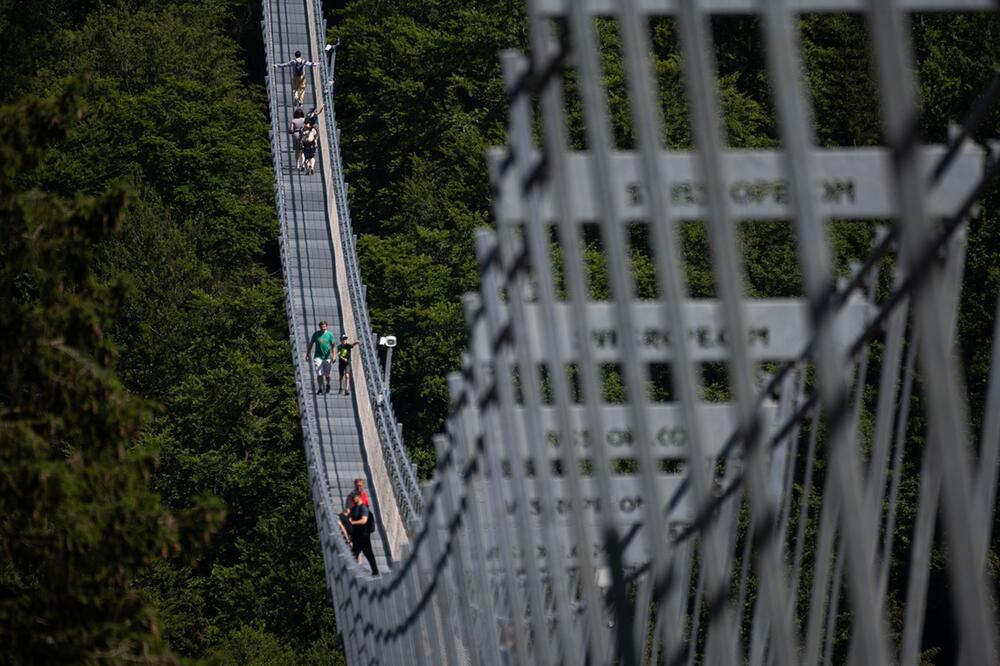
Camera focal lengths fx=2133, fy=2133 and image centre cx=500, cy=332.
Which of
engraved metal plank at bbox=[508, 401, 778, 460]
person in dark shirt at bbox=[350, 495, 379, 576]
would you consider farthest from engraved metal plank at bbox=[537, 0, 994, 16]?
person in dark shirt at bbox=[350, 495, 379, 576]

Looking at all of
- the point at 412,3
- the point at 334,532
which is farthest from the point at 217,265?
the point at 334,532

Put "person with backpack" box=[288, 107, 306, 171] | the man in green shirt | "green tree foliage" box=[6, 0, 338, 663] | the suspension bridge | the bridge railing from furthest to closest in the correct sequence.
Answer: "green tree foliage" box=[6, 0, 338, 663], "person with backpack" box=[288, 107, 306, 171], the man in green shirt, the bridge railing, the suspension bridge

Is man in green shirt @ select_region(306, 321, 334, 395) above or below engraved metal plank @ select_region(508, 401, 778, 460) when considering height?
below

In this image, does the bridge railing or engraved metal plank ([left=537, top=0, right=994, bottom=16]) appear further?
the bridge railing

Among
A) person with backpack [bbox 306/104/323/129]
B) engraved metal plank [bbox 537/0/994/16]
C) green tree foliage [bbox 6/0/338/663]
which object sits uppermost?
engraved metal plank [bbox 537/0/994/16]

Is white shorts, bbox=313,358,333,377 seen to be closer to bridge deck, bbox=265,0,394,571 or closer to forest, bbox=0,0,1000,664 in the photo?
→ bridge deck, bbox=265,0,394,571

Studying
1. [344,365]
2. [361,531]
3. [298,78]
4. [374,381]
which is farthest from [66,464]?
[298,78]

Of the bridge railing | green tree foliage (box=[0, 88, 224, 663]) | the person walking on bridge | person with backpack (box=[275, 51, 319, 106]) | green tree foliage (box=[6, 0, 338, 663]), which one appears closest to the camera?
green tree foliage (box=[0, 88, 224, 663])
